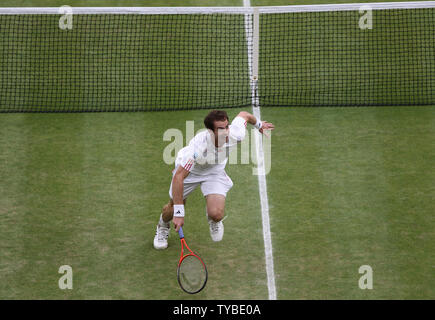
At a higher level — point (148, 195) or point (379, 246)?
point (148, 195)

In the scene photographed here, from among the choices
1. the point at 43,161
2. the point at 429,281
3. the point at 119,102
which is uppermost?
the point at 119,102

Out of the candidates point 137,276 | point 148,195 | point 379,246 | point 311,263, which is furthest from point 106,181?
point 379,246

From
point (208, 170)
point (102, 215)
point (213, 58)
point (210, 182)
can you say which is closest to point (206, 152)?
point (208, 170)

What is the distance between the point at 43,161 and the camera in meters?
11.0

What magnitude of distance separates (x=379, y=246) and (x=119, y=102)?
602 centimetres

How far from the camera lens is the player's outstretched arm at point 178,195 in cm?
774

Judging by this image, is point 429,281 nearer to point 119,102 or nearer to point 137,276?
point 137,276

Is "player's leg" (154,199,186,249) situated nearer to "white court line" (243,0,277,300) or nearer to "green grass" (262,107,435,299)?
"white court line" (243,0,277,300)

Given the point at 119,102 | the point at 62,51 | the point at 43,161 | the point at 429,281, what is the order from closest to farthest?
the point at 429,281, the point at 43,161, the point at 119,102, the point at 62,51

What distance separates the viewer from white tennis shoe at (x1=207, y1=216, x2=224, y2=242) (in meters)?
8.47

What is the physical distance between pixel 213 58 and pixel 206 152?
6059 millimetres

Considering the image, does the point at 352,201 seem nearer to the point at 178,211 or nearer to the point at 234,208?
the point at 234,208

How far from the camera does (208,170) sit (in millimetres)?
8539

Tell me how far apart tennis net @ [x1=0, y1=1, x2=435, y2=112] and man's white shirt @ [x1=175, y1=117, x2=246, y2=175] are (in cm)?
418
